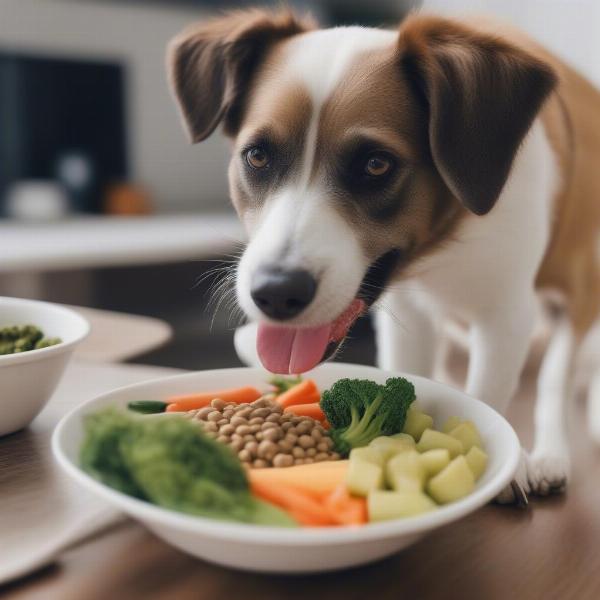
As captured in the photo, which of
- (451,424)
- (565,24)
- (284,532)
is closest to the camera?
(284,532)

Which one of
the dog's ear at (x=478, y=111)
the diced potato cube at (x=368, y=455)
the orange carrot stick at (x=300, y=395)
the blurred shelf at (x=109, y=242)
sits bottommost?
the blurred shelf at (x=109, y=242)

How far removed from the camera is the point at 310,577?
63 cm

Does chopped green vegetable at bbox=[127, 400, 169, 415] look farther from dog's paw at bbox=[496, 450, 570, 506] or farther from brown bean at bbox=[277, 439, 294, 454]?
dog's paw at bbox=[496, 450, 570, 506]

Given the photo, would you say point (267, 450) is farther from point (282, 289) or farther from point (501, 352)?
point (501, 352)

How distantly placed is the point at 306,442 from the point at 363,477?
97 mm

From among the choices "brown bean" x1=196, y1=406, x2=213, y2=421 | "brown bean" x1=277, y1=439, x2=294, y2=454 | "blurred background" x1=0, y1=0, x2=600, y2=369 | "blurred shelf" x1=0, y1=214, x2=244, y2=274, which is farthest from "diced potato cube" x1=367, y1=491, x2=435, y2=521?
"blurred background" x1=0, y1=0, x2=600, y2=369

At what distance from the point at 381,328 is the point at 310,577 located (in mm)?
891

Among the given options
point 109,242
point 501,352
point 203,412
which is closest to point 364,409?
point 203,412

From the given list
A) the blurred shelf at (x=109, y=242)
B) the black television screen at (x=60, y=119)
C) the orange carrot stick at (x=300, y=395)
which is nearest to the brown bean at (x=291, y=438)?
the orange carrot stick at (x=300, y=395)

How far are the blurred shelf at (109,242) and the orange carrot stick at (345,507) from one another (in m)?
2.07

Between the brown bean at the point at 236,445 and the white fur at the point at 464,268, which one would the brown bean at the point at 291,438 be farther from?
the white fur at the point at 464,268

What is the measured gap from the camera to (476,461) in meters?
0.69

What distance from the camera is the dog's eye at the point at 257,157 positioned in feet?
3.41

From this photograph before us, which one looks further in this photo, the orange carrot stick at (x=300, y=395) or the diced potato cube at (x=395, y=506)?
the orange carrot stick at (x=300, y=395)
